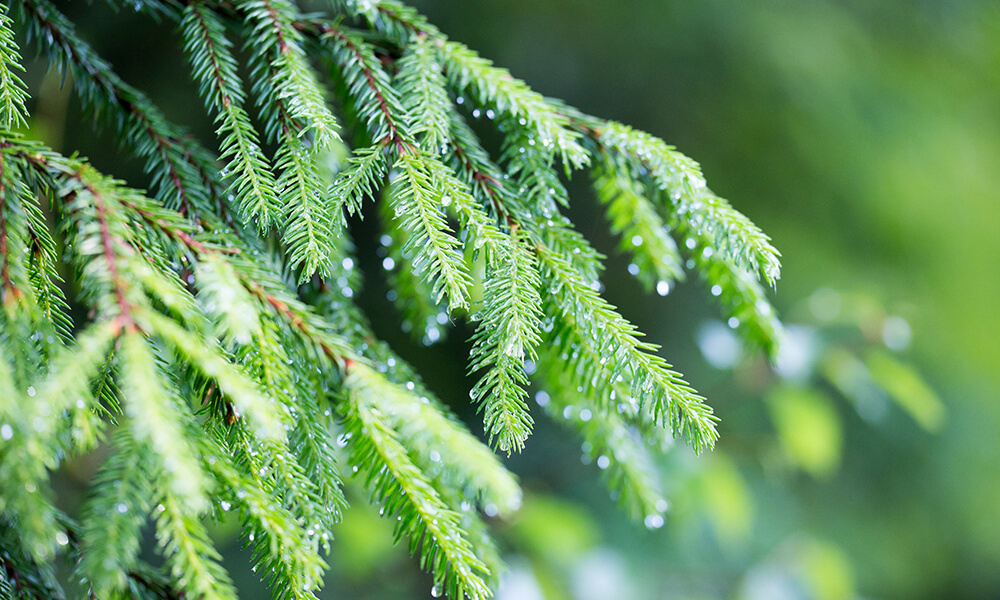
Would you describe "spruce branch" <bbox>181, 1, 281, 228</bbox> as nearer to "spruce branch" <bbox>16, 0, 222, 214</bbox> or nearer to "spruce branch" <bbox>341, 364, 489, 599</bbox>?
"spruce branch" <bbox>16, 0, 222, 214</bbox>

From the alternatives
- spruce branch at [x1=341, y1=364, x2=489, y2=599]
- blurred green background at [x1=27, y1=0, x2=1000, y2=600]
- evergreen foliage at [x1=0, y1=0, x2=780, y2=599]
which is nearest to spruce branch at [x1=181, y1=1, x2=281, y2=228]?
evergreen foliage at [x1=0, y1=0, x2=780, y2=599]

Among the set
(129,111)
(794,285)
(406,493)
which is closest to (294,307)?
(406,493)

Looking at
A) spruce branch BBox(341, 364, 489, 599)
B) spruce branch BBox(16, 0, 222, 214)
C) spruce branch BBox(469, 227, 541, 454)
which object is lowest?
spruce branch BBox(341, 364, 489, 599)

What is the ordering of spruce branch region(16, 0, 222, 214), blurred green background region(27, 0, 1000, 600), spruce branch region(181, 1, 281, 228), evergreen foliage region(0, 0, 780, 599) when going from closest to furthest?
1. evergreen foliage region(0, 0, 780, 599)
2. spruce branch region(181, 1, 281, 228)
3. spruce branch region(16, 0, 222, 214)
4. blurred green background region(27, 0, 1000, 600)

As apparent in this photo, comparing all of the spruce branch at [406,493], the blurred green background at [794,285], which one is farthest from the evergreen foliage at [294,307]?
the blurred green background at [794,285]

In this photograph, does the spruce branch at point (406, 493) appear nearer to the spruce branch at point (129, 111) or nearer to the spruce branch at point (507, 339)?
the spruce branch at point (507, 339)

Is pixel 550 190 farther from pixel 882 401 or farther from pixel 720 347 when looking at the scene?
pixel 882 401

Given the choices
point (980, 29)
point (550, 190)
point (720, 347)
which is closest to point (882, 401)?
point (720, 347)
